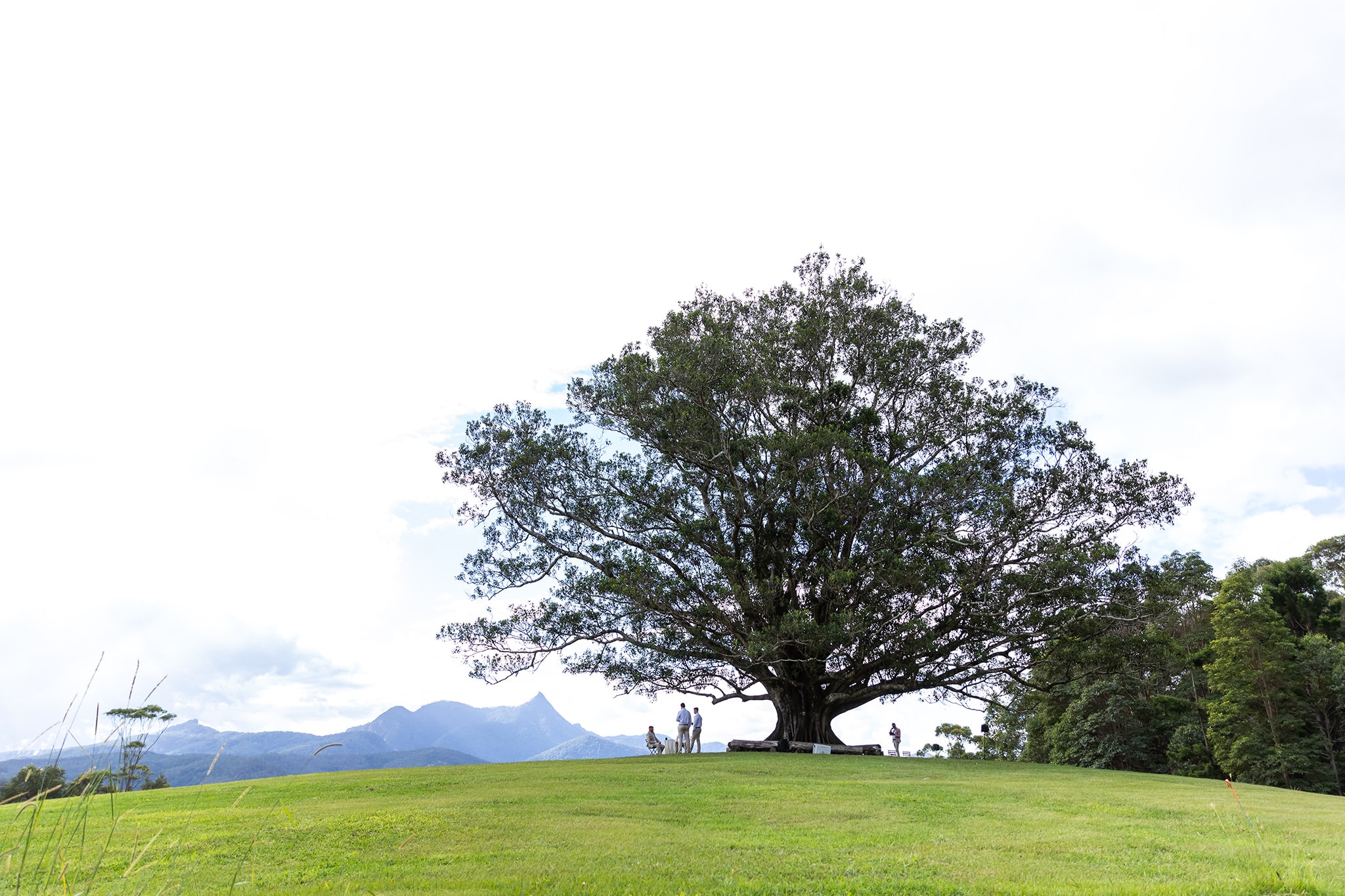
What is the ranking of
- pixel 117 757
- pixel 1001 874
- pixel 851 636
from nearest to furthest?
1. pixel 117 757
2. pixel 1001 874
3. pixel 851 636

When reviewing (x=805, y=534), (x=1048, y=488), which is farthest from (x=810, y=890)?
(x=1048, y=488)

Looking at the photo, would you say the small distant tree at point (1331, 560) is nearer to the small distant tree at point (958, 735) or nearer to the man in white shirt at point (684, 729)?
the small distant tree at point (958, 735)

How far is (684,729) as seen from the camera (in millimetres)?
22391

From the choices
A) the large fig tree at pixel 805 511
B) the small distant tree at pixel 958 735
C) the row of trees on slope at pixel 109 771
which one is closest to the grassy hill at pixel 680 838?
the row of trees on slope at pixel 109 771

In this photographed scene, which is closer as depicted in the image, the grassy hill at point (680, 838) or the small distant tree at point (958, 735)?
the grassy hill at point (680, 838)

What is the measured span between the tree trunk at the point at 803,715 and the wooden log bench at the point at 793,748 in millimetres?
278

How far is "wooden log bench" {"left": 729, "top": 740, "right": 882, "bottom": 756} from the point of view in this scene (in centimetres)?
2153

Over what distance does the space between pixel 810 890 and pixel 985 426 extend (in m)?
17.7

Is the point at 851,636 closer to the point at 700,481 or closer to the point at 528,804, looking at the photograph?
the point at 700,481

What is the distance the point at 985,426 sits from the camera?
21875 mm

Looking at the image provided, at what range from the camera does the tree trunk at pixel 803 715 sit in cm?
2245

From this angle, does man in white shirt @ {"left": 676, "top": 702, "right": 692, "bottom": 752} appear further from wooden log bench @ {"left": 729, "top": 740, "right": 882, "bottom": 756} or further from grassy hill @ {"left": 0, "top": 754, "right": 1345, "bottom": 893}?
grassy hill @ {"left": 0, "top": 754, "right": 1345, "bottom": 893}

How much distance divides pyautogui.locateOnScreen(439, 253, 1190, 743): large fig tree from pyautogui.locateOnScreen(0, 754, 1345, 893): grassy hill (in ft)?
22.2

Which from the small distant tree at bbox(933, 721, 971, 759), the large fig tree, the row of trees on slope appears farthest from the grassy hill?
the small distant tree at bbox(933, 721, 971, 759)
